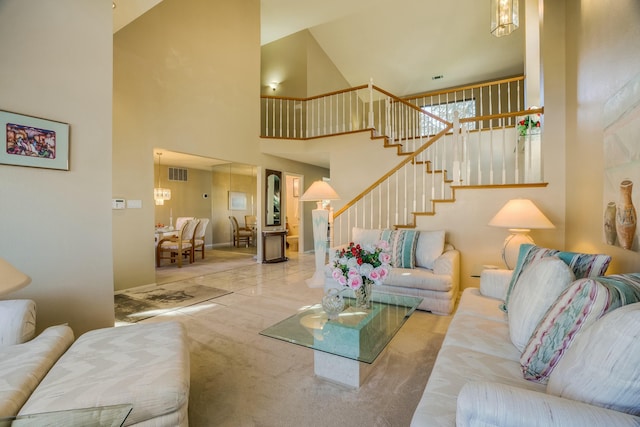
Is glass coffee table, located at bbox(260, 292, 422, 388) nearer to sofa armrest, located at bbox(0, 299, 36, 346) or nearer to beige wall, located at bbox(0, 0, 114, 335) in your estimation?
sofa armrest, located at bbox(0, 299, 36, 346)

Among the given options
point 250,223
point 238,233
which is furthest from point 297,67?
point 238,233

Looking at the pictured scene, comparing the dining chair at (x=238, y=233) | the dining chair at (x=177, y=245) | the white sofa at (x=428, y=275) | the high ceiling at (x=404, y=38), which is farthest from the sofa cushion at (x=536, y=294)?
the dining chair at (x=238, y=233)

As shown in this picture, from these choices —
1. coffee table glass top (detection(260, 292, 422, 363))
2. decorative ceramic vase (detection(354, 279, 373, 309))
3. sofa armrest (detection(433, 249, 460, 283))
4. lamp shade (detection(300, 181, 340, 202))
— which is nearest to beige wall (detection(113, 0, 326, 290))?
lamp shade (detection(300, 181, 340, 202))

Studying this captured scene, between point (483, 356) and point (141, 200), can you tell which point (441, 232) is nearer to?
point (483, 356)

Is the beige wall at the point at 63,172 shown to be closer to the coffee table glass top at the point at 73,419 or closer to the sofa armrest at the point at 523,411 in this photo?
the coffee table glass top at the point at 73,419

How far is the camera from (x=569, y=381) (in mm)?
881

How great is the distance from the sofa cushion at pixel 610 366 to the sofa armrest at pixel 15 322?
233 centimetres

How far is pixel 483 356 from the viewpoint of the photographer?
1381 millimetres

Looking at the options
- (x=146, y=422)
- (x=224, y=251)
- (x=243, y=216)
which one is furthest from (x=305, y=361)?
(x=243, y=216)

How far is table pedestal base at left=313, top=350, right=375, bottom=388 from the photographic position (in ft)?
5.83

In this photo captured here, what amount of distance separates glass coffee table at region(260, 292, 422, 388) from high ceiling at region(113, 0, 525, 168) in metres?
5.36

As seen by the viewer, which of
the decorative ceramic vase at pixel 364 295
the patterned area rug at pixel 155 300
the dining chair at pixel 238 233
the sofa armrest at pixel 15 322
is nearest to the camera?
the sofa armrest at pixel 15 322

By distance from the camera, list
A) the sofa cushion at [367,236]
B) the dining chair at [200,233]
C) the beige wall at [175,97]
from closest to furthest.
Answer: the sofa cushion at [367,236] < the beige wall at [175,97] < the dining chair at [200,233]

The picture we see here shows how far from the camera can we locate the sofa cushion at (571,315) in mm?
1023
